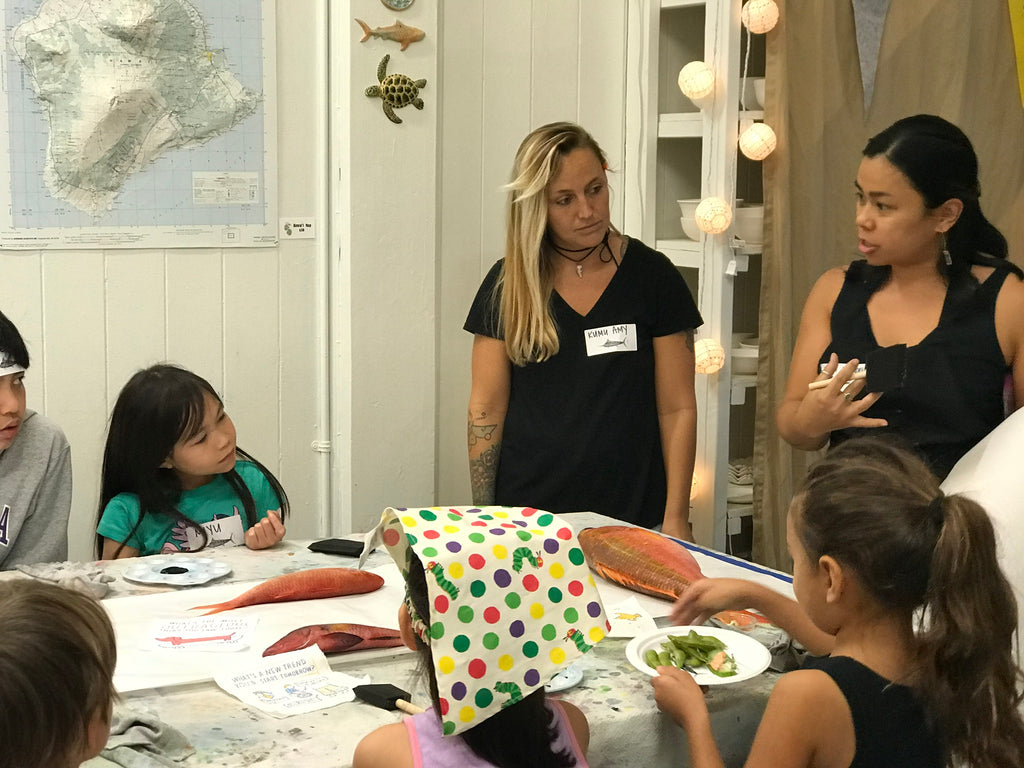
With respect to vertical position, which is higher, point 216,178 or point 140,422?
point 216,178

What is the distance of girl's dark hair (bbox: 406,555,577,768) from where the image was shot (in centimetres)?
137

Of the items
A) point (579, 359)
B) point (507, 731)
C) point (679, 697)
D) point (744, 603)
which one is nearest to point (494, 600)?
point (507, 731)

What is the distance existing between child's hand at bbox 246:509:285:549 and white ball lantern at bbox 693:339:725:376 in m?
1.56

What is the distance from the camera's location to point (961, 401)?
7.40ft

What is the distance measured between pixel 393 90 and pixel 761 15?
1.05 meters

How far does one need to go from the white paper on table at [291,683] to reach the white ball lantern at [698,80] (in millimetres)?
2198

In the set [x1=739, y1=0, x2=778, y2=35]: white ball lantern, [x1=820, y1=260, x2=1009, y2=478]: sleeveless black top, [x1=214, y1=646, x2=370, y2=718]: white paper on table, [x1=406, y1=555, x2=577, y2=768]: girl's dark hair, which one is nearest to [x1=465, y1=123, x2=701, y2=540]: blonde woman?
[x1=820, y1=260, x2=1009, y2=478]: sleeveless black top

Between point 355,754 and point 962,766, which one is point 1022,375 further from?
point 355,754

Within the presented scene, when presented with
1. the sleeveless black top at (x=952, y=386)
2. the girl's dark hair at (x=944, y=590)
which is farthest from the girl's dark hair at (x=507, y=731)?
the sleeveless black top at (x=952, y=386)

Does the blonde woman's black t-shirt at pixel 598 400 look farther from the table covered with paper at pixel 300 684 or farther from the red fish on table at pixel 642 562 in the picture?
the table covered with paper at pixel 300 684

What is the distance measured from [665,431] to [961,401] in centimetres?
79

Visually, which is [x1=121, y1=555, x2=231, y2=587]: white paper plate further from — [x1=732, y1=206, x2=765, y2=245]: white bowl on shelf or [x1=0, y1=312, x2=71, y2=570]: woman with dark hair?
[x1=732, y1=206, x2=765, y2=245]: white bowl on shelf

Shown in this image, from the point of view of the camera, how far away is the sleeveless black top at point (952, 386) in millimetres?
2264

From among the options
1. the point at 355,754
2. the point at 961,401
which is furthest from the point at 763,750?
the point at 961,401
